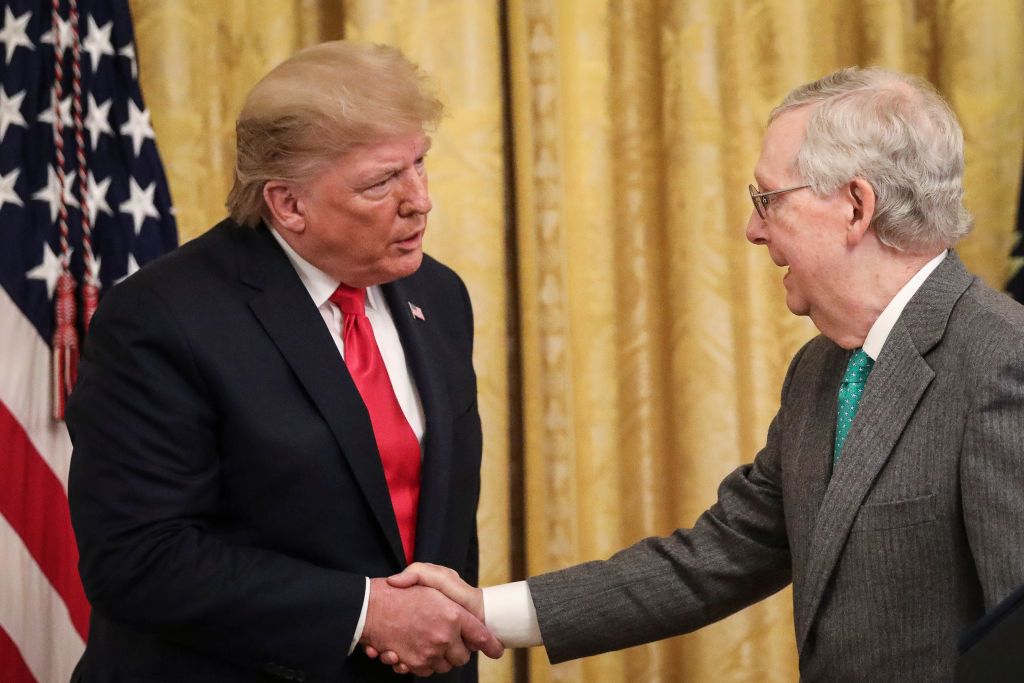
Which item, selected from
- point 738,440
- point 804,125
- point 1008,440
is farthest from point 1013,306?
point 738,440

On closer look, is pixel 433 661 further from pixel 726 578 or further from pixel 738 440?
pixel 738 440

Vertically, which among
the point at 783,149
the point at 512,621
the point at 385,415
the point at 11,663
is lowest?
the point at 11,663

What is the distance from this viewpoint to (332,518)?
198cm

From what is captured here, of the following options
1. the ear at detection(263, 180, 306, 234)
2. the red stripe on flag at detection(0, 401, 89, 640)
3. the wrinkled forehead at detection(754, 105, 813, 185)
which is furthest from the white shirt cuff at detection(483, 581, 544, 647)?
the red stripe on flag at detection(0, 401, 89, 640)

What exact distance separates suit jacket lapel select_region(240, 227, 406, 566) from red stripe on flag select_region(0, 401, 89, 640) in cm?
119

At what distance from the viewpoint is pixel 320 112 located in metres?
2.00

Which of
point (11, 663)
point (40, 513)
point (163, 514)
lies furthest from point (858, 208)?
point (11, 663)

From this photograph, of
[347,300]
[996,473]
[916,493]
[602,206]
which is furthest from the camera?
[602,206]

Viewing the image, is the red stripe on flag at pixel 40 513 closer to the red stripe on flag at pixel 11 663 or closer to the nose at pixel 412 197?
the red stripe on flag at pixel 11 663

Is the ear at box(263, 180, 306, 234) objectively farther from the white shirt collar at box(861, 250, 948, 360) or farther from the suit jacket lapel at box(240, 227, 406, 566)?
the white shirt collar at box(861, 250, 948, 360)

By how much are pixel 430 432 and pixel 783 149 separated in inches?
30.3

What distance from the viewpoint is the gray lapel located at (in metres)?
1.84

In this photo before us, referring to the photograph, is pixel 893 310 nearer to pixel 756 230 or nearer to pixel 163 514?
pixel 756 230

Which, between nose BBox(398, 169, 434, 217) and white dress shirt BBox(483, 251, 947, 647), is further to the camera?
white dress shirt BBox(483, 251, 947, 647)
